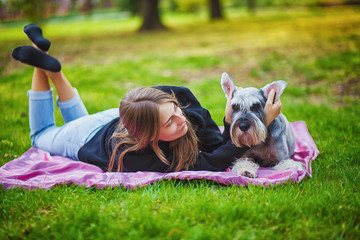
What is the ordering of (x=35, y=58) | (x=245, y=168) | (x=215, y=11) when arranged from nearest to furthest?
(x=245, y=168) < (x=35, y=58) < (x=215, y=11)

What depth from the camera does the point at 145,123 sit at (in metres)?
3.10

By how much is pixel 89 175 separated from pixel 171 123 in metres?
1.10

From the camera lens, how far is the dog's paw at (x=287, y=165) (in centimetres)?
341

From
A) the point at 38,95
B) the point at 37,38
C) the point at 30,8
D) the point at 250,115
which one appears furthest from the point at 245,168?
the point at 30,8

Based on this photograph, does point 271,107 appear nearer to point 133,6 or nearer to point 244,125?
point 244,125

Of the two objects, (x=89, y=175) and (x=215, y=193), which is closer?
(x=215, y=193)

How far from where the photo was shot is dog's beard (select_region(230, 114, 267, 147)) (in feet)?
9.88

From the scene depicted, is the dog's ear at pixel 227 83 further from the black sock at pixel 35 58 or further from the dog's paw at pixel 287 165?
the black sock at pixel 35 58

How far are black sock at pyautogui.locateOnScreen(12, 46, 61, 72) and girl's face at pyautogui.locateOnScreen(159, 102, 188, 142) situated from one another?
6.04 ft

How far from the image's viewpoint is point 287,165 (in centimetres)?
344

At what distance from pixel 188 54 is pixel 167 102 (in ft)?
29.6

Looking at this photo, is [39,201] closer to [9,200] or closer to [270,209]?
[9,200]

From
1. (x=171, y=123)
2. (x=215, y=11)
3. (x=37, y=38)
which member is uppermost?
(x=215, y=11)

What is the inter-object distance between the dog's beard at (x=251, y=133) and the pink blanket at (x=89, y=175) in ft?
1.29
